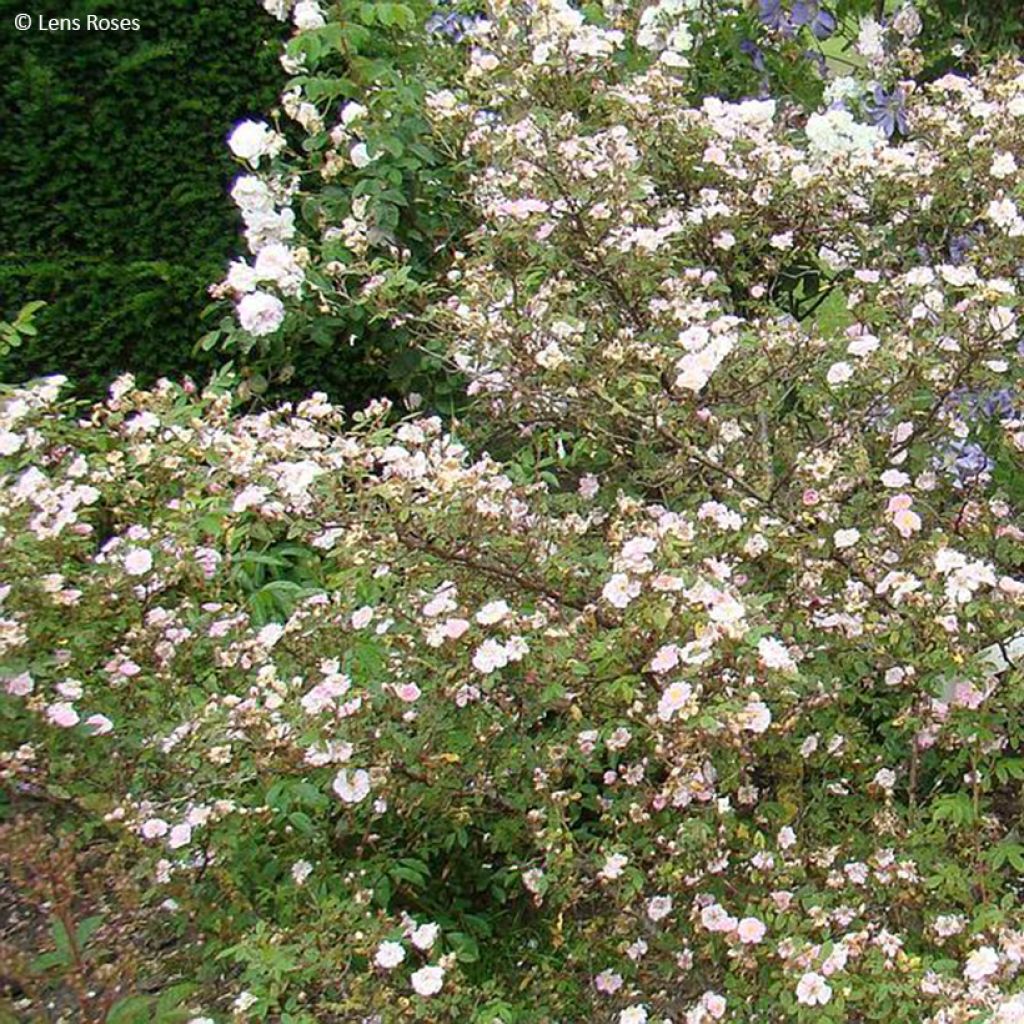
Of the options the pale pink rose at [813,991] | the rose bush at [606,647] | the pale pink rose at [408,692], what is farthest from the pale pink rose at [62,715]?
the pale pink rose at [813,991]

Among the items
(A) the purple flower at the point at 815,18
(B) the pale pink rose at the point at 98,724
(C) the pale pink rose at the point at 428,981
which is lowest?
(C) the pale pink rose at the point at 428,981

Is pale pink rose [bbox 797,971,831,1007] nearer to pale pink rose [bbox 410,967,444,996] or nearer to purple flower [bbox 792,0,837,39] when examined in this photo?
pale pink rose [bbox 410,967,444,996]

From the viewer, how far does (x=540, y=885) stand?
2043 mm

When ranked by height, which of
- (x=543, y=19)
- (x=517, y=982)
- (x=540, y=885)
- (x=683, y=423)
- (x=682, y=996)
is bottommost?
(x=517, y=982)

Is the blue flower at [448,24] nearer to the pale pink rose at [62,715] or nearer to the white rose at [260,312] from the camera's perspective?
the white rose at [260,312]

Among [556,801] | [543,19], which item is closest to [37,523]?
[556,801]

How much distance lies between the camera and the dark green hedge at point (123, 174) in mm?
3826

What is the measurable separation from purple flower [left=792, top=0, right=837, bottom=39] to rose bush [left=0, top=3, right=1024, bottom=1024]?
986mm

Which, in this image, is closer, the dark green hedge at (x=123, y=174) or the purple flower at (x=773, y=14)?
the purple flower at (x=773, y=14)

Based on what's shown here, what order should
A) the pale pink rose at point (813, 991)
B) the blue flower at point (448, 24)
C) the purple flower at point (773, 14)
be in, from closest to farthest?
the pale pink rose at point (813, 991) → the purple flower at point (773, 14) → the blue flower at point (448, 24)

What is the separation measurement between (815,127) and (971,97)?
348mm

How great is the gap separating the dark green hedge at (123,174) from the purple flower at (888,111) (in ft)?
5.86

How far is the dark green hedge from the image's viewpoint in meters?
3.83

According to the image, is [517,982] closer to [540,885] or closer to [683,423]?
[540,885]
